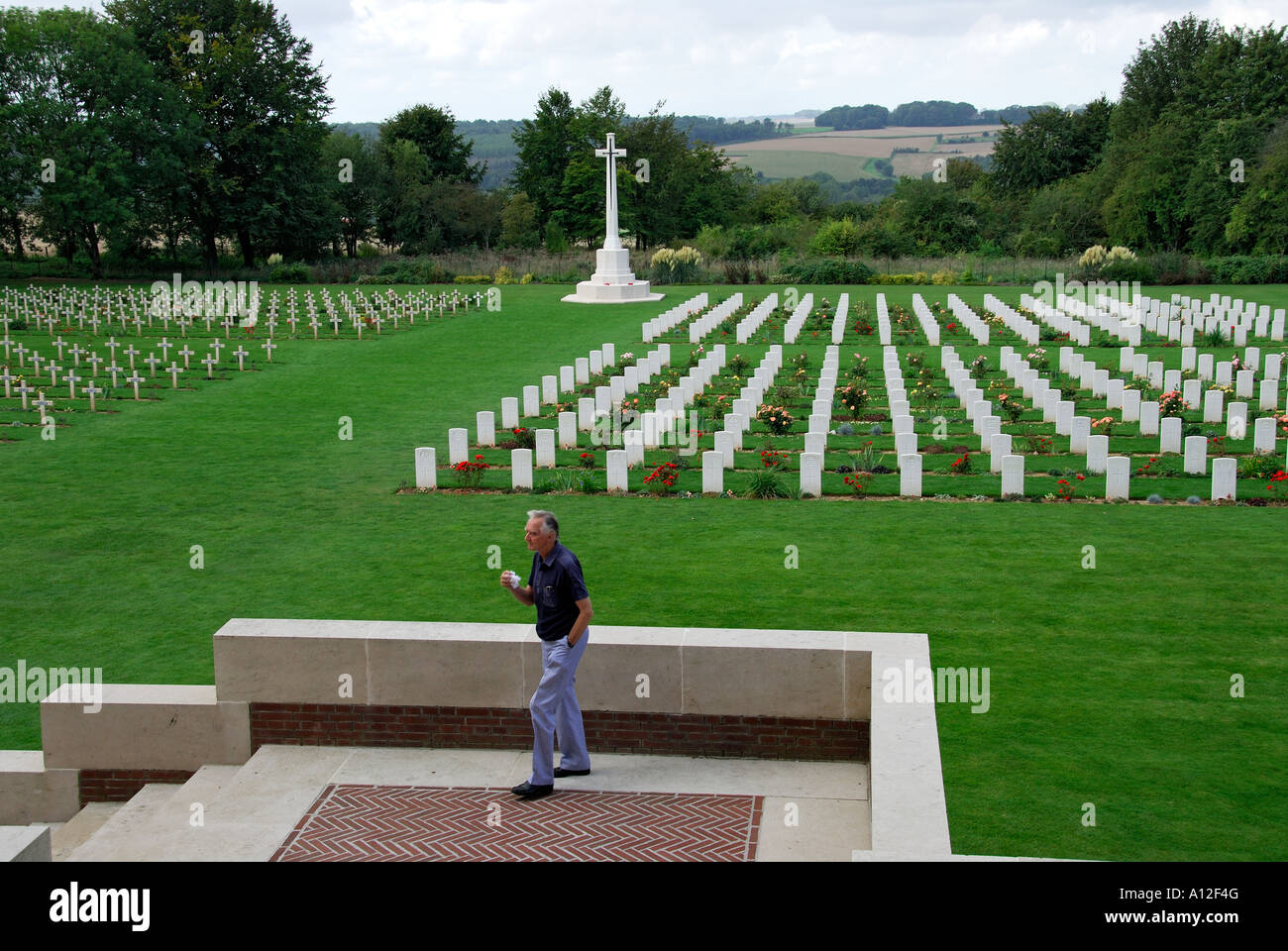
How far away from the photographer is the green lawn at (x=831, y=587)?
6438 millimetres

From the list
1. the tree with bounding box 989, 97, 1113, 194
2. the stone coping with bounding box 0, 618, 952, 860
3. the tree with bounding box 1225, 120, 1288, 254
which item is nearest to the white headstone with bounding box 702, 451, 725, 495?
the stone coping with bounding box 0, 618, 952, 860

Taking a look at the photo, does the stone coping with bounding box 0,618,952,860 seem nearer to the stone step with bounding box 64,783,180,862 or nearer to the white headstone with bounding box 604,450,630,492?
the stone step with bounding box 64,783,180,862

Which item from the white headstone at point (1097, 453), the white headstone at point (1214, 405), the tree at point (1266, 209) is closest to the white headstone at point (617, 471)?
the white headstone at point (1097, 453)

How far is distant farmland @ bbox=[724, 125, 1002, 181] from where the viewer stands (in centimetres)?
11912

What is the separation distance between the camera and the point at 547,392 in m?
19.2

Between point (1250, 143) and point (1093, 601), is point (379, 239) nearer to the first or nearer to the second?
point (1250, 143)

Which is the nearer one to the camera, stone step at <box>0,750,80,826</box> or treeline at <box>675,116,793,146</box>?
stone step at <box>0,750,80,826</box>

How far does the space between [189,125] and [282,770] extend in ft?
149

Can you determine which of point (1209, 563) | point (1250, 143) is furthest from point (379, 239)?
point (1209, 563)

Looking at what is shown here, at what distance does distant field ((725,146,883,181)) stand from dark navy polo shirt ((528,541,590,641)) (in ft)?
367

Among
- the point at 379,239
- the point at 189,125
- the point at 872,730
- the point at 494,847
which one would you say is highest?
the point at 189,125

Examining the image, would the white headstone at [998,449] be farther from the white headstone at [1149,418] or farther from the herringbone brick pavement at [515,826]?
the herringbone brick pavement at [515,826]

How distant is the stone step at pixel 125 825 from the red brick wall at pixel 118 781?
0.14ft

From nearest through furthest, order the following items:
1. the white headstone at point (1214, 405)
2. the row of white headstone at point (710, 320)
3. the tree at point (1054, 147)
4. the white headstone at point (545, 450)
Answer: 1. the white headstone at point (545, 450)
2. the white headstone at point (1214, 405)
3. the row of white headstone at point (710, 320)
4. the tree at point (1054, 147)
